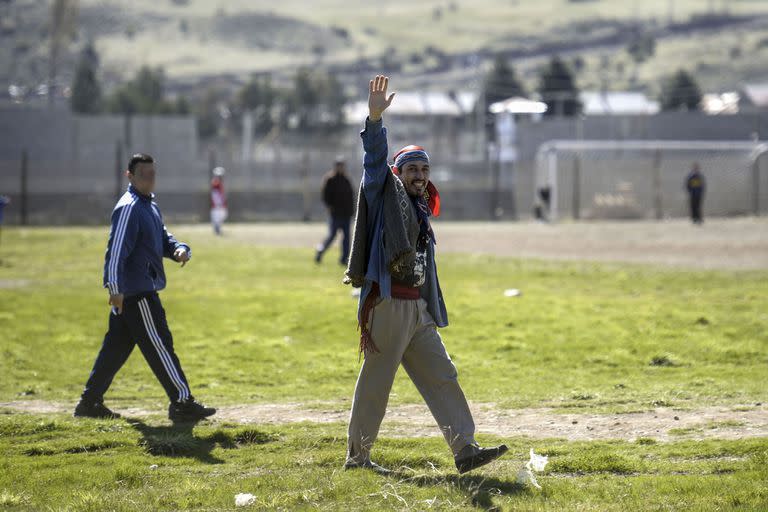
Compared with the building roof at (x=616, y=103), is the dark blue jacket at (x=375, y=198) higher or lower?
lower

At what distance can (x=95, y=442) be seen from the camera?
7.45 metres

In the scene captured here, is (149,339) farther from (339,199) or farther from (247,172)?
(247,172)

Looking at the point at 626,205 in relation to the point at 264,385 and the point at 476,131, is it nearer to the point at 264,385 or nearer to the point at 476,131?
the point at 264,385

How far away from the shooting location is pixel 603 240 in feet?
86.5

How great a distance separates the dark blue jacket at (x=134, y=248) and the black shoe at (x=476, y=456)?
9.23ft

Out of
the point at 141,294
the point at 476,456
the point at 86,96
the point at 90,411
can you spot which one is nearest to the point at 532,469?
the point at 476,456

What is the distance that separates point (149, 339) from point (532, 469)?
3.06 meters

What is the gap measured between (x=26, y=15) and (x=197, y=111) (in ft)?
276

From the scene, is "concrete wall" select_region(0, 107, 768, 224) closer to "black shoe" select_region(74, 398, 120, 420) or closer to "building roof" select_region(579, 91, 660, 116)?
"black shoe" select_region(74, 398, 120, 420)

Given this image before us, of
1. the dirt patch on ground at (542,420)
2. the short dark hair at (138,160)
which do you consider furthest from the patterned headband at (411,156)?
the short dark hair at (138,160)

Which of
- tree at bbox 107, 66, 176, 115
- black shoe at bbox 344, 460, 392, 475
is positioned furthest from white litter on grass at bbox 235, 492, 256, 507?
tree at bbox 107, 66, 176, 115

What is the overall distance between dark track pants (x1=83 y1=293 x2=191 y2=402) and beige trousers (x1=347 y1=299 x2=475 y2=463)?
2.08 m

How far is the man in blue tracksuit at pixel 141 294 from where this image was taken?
8.23 m

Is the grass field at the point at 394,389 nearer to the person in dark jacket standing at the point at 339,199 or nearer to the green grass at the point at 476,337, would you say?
the green grass at the point at 476,337
